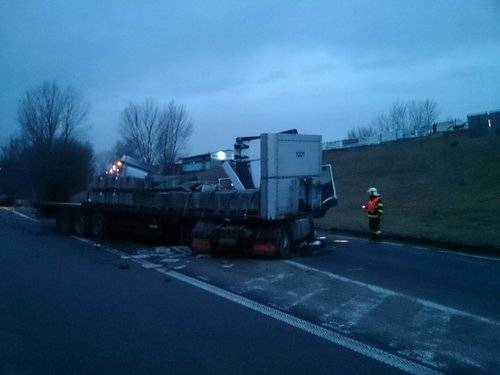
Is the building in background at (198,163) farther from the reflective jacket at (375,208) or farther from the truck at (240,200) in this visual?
the reflective jacket at (375,208)

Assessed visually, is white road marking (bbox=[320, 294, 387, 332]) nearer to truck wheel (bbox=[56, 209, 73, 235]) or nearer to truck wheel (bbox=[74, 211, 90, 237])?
truck wheel (bbox=[74, 211, 90, 237])

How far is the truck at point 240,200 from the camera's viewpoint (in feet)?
39.3

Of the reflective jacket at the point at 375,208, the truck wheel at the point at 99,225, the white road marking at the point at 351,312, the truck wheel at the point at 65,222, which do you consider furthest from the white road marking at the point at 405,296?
the truck wheel at the point at 65,222

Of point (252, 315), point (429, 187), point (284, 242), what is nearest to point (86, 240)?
point (284, 242)

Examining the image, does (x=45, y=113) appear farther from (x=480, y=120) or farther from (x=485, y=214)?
(x=485, y=214)

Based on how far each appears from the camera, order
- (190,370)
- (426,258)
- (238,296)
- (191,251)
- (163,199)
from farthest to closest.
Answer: (163,199), (191,251), (426,258), (238,296), (190,370)

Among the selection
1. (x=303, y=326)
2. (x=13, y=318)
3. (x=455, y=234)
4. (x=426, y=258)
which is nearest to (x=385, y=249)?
(x=426, y=258)

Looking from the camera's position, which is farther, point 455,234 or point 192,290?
point 455,234

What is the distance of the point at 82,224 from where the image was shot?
1841 centimetres

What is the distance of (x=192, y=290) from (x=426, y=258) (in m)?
5.96

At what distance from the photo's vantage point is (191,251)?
44.1 feet

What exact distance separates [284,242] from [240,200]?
4.77ft

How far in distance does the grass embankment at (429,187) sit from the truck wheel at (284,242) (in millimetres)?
4804

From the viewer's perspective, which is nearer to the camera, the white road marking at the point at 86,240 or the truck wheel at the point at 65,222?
the white road marking at the point at 86,240
